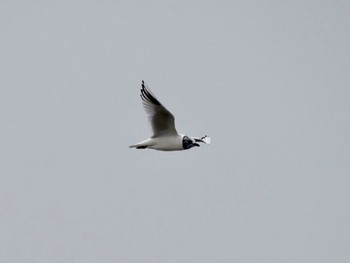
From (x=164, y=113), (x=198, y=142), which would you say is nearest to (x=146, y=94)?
(x=164, y=113)

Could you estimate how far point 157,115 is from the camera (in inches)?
711

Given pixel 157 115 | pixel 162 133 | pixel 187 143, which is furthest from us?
pixel 187 143

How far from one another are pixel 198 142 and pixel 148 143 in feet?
4.91

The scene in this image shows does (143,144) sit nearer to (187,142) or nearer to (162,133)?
(162,133)

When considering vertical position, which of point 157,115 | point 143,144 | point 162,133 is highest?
point 157,115

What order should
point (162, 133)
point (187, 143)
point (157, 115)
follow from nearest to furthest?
point (157, 115)
point (162, 133)
point (187, 143)

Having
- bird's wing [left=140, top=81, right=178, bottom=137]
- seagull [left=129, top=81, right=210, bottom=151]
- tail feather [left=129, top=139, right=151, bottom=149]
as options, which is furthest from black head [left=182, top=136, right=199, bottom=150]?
tail feather [left=129, top=139, right=151, bottom=149]

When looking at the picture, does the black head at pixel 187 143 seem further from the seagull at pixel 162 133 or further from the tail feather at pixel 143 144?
the tail feather at pixel 143 144

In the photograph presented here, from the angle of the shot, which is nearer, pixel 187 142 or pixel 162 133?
pixel 162 133

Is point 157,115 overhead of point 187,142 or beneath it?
overhead

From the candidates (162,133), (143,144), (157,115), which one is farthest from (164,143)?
(157,115)

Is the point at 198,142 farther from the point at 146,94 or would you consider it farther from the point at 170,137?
the point at 146,94

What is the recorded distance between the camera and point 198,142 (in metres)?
19.5

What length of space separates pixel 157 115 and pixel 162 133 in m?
0.60
